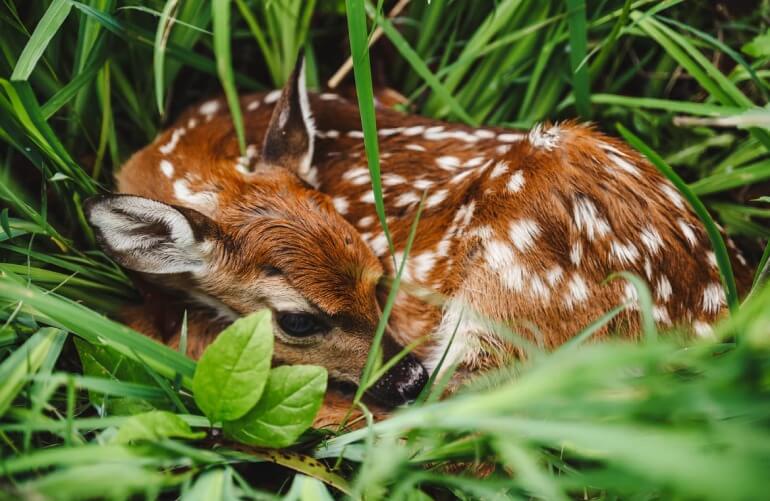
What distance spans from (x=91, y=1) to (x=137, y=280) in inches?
33.4

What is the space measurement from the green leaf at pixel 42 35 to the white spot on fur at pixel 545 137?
1.38 m

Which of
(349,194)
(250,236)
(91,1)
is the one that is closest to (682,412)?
(250,236)

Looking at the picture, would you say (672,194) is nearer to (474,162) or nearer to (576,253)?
(576,253)

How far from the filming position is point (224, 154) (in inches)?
85.4

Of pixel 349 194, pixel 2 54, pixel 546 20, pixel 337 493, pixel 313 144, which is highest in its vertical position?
pixel 546 20

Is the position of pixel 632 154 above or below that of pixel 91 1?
below

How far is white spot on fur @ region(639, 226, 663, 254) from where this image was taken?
181 cm

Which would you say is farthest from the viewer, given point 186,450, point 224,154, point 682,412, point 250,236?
point 224,154

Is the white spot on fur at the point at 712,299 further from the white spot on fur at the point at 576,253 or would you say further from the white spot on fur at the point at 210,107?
the white spot on fur at the point at 210,107

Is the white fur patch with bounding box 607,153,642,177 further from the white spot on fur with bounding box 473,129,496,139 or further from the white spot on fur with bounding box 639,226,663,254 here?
the white spot on fur with bounding box 473,129,496,139

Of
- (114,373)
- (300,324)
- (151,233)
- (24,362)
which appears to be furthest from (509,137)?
(24,362)

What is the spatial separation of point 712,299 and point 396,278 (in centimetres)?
102

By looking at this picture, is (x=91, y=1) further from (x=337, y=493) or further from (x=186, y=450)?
(x=337, y=493)

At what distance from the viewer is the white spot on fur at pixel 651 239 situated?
181cm
